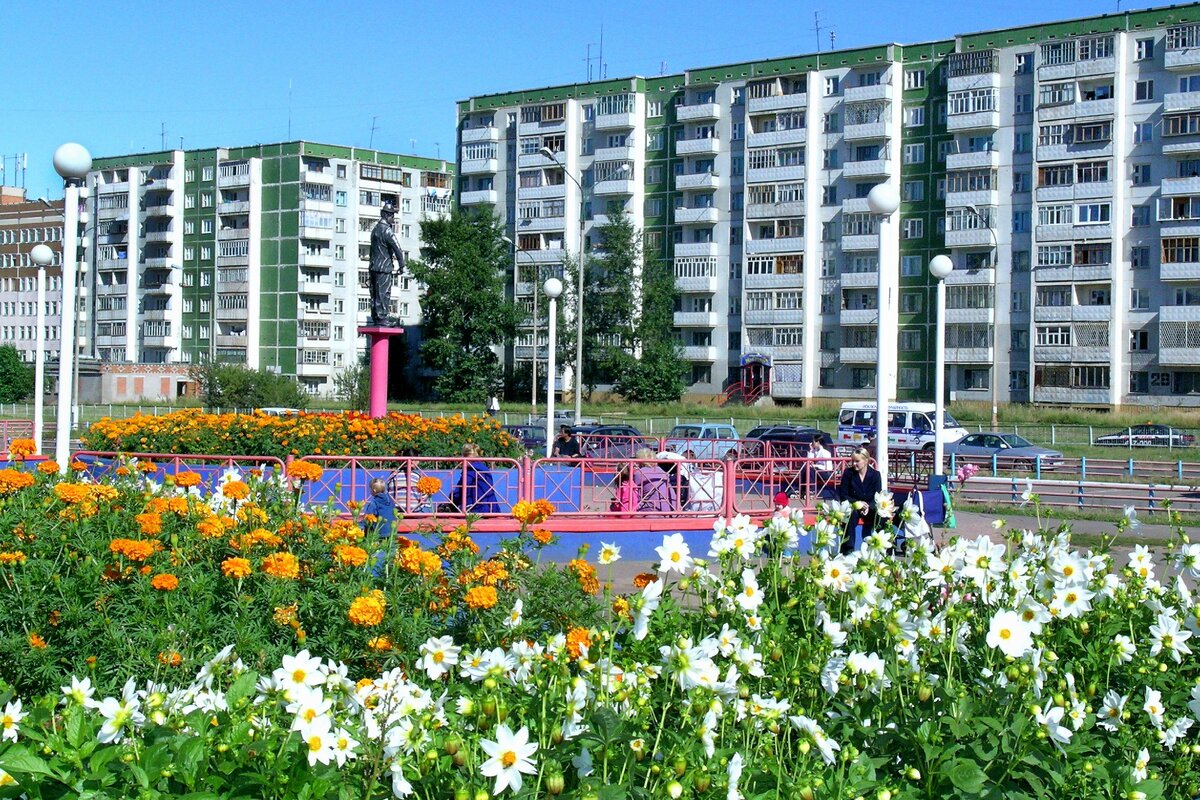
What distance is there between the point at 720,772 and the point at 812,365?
6431 centimetres

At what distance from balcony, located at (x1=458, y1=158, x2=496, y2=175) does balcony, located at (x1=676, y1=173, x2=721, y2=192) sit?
40.5 feet

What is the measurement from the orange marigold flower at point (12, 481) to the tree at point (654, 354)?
60473 millimetres

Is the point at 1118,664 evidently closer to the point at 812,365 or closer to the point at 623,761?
the point at 623,761

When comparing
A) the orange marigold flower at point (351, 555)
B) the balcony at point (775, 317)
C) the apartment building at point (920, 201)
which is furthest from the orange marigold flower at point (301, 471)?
the balcony at point (775, 317)

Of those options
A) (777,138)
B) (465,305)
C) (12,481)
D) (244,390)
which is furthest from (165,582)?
(465,305)

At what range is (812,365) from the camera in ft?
219

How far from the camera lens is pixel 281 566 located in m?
5.56

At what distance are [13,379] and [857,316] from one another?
164 ft

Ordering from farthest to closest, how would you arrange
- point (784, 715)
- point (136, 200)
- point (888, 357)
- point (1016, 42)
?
point (136, 200) → point (1016, 42) → point (888, 357) → point (784, 715)

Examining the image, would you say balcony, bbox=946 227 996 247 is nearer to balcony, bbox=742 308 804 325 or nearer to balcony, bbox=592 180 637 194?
balcony, bbox=742 308 804 325

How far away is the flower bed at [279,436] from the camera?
59.3 ft

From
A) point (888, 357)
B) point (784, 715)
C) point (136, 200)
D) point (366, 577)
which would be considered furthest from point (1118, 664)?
point (136, 200)

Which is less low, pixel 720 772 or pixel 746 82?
pixel 746 82

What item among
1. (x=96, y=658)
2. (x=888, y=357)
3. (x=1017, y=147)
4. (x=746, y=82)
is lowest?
(x=96, y=658)
